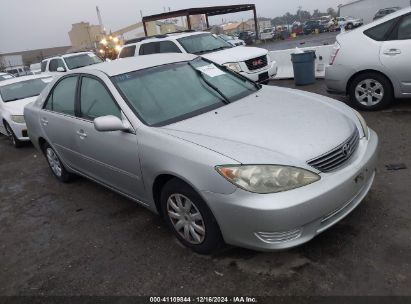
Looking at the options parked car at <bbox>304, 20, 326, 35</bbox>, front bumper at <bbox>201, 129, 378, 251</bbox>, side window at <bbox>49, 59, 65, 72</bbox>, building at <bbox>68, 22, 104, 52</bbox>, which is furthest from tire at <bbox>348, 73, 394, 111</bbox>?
building at <bbox>68, 22, 104, 52</bbox>

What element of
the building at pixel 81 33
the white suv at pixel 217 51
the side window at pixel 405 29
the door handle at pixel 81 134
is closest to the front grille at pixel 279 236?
the door handle at pixel 81 134

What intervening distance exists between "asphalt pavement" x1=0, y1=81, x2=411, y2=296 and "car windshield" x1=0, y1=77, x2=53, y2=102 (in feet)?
15.5

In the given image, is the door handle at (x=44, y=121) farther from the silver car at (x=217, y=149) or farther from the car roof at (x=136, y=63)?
the car roof at (x=136, y=63)

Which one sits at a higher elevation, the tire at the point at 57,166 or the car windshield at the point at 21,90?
the car windshield at the point at 21,90

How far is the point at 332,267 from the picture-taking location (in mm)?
2984

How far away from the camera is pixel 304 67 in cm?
946

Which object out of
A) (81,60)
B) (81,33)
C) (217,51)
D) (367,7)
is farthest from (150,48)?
(81,33)

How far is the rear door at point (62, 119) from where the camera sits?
15.2 feet

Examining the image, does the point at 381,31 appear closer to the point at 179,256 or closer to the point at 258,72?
the point at 258,72

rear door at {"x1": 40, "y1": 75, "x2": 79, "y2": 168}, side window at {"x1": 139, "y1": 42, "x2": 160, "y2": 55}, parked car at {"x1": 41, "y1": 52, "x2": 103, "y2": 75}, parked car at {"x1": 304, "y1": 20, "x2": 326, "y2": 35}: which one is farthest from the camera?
parked car at {"x1": 304, "y1": 20, "x2": 326, "y2": 35}

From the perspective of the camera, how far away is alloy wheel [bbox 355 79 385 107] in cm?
638

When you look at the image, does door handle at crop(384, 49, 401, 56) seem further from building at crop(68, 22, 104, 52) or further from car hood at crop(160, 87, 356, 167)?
building at crop(68, 22, 104, 52)

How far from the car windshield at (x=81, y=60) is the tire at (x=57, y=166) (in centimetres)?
916

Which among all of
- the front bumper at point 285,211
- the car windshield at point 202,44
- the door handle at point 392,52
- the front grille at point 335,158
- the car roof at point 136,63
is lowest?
the front bumper at point 285,211
